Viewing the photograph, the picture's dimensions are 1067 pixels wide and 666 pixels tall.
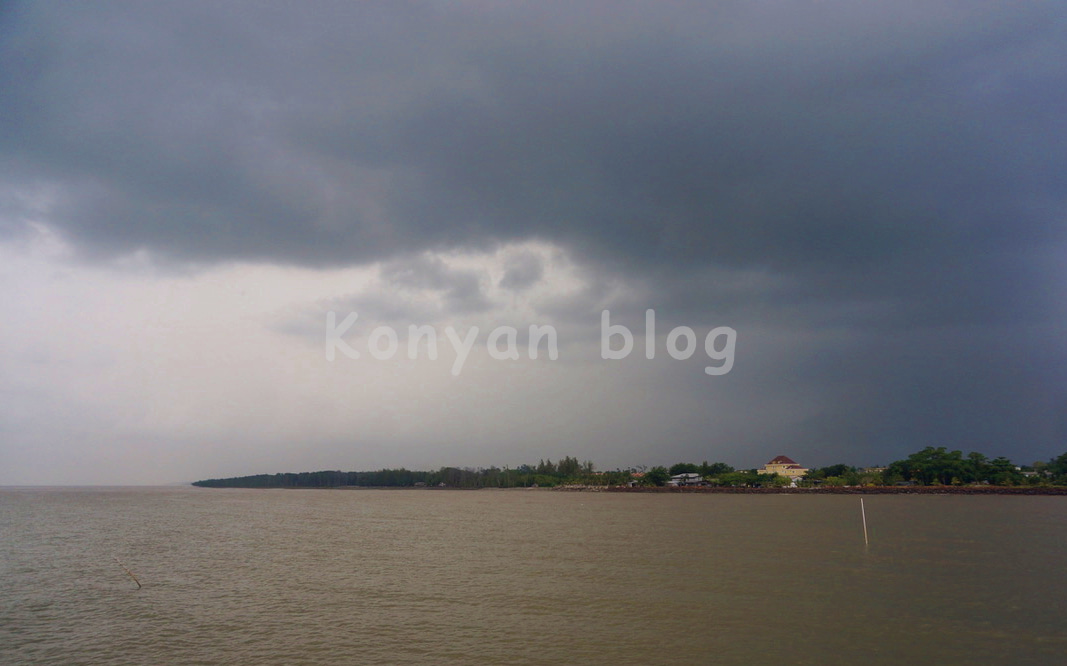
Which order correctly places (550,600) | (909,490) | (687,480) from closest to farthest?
(550,600)
(909,490)
(687,480)

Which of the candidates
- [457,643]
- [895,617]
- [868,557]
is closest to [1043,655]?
[895,617]

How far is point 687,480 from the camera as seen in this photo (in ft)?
548

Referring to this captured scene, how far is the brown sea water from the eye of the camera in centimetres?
1644

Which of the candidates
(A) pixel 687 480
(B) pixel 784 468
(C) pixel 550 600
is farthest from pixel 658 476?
(C) pixel 550 600

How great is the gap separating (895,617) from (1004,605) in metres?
4.59

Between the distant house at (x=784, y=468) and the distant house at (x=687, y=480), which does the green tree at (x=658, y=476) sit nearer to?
the distant house at (x=687, y=480)

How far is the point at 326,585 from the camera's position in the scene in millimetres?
25766

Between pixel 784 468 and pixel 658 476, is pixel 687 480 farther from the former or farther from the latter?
pixel 784 468

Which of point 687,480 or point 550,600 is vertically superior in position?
point 550,600

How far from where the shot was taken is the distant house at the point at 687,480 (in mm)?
163500

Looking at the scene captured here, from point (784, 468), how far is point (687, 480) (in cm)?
3746

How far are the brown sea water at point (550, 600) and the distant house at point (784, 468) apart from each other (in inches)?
5749

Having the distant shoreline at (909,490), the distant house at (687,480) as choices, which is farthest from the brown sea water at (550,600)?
the distant house at (687,480)

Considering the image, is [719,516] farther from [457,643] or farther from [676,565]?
[457,643]
